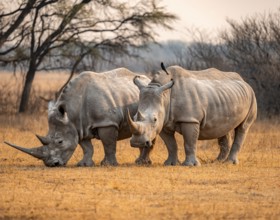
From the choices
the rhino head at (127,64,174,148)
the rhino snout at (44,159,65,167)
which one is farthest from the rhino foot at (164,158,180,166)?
the rhino snout at (44,159,65,167)

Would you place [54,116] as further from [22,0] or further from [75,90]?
[22,0]

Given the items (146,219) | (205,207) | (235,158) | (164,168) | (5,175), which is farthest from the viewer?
(235,158)

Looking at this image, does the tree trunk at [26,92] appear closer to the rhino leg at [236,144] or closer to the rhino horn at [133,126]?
the rhino leg at [236,144]

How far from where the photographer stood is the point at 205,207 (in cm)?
1150

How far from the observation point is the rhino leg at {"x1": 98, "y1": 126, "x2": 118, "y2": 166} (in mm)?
15969

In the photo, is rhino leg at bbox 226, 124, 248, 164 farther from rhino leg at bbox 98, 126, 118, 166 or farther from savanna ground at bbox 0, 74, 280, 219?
rhino leg at bbox 98, 126, 118, 166

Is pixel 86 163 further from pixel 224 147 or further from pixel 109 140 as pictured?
pixel 224 147

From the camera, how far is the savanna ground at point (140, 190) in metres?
11.2

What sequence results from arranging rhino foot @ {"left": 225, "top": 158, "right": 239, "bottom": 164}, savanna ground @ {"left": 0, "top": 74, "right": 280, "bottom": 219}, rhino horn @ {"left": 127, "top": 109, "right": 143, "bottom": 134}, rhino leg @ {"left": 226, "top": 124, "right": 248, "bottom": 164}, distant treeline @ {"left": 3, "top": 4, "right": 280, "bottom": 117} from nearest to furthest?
savanna ground @ {"left": 0, "top": 74, "right": 280, "bottom": 219}, rhino horn @ {"left": 127, "top": 109, "right": 143, "bottom": 134}, rhino foot @ {"left": 225, "top": 158, "right": 239, "bottom": 164}, rhino leg @ {"left": 226, "top": 124, "right": 248, "bottom": 164}, distant treeline @ {"left": 3, "top": 4, "right": 280, "bottom": 117}

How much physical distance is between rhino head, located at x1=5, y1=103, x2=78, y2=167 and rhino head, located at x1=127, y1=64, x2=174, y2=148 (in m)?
1.08

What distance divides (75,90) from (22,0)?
15.2m

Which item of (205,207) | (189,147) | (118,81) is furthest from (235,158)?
(205,207)

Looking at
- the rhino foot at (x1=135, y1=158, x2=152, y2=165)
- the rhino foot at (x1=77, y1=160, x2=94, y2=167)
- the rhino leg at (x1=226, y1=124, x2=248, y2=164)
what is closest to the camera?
the rhino foot at (x1=77, y1=160, x2=94, y2=167)

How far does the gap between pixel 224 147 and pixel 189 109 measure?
1905 millimetres
